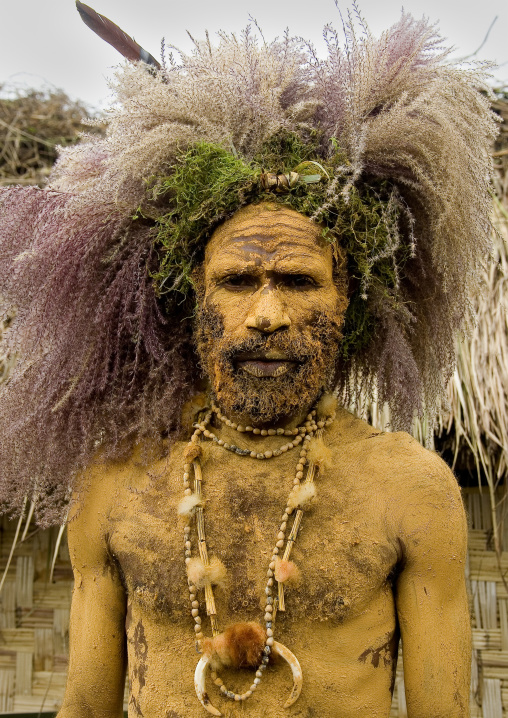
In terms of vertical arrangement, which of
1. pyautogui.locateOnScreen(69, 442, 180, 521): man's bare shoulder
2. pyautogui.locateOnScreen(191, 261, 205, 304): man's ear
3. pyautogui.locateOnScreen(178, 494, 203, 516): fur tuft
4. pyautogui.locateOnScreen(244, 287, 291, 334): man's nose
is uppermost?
pyautogui.locateOnScreen(191, 261, 205, 304): man's ear

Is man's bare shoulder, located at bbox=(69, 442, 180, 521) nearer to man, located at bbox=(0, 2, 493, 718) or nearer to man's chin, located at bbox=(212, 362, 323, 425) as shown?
man, located at bbox=(0, 2, 493, 718)

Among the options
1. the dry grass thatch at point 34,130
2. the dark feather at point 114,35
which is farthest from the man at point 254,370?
the dry grass thatch at point 34,130

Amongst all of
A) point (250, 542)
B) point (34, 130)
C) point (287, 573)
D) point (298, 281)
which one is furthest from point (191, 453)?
point (34, 130)

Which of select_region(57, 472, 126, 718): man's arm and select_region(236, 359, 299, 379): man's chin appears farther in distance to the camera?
select_region(57, 472, 126, 718): man's arm

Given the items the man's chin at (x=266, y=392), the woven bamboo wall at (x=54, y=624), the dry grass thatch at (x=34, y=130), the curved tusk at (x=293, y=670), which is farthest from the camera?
the dry grass thatch at (x=34, y=130)

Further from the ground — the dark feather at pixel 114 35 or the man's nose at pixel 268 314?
A: the dark feather at pixel 114 35

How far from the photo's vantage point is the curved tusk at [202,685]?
1.61 m

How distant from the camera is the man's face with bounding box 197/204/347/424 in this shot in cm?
169

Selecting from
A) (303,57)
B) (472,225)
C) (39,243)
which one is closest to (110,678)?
(39,243)

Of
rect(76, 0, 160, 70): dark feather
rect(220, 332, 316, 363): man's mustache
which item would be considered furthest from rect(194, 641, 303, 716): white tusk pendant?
rect(76, 0, 160, 70): dark feather

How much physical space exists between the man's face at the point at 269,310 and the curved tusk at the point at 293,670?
50cm

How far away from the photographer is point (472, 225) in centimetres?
187

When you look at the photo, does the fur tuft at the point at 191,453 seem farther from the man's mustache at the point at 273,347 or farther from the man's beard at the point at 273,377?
the man's mustache at the point at 273,347

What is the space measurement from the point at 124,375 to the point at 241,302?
1.27 feet
